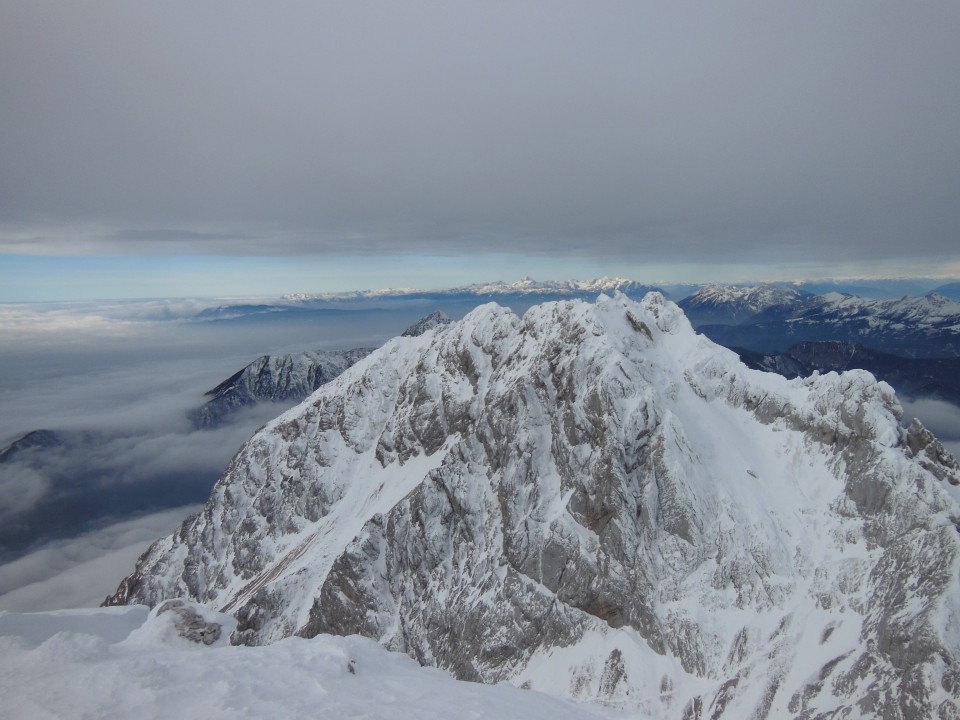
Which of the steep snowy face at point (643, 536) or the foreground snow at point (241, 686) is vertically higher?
the foreground snow at point (241, 686)

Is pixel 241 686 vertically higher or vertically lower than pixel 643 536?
higher

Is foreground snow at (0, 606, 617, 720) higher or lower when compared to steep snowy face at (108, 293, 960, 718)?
higher

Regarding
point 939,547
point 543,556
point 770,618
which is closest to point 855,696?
point 770,618

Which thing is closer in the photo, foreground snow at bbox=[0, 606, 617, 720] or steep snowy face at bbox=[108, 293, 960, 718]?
foreground snow at bbox=[0, 606, 617, 720]

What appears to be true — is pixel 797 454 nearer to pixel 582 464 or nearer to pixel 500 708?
pixel 582 464
